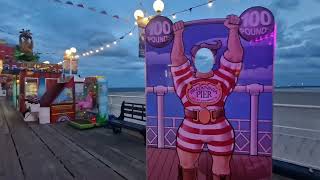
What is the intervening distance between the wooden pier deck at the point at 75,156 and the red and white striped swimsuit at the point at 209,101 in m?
0.31

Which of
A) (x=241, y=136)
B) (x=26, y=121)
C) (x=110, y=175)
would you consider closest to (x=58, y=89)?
(x=26, y=121)

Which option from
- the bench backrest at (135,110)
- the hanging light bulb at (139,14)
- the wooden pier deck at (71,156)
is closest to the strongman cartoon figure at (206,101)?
the wooden pier deck at (71,156)

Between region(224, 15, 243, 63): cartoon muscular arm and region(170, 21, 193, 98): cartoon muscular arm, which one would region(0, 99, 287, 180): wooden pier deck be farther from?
region(224, 15, 243, 63): cartoon muscular arm

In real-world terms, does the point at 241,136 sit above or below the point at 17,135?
above

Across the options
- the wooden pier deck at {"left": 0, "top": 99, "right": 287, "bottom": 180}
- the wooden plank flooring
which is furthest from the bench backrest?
the wooden plank flooring

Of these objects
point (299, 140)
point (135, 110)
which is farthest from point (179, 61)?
point (135, 110)

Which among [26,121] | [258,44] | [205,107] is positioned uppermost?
[258,44]

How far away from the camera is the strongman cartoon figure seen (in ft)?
8.04

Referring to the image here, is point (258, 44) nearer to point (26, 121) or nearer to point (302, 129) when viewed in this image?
point (302, 129)

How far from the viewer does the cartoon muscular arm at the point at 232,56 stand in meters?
2.43

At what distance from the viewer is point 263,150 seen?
2.47 metres

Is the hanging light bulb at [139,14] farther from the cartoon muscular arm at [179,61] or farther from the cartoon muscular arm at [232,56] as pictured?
the cartoon muscular arm at [232,56]

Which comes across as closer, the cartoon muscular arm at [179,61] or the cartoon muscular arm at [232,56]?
the cartoon muscular arm at [232,56]

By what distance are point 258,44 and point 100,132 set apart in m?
6.94
